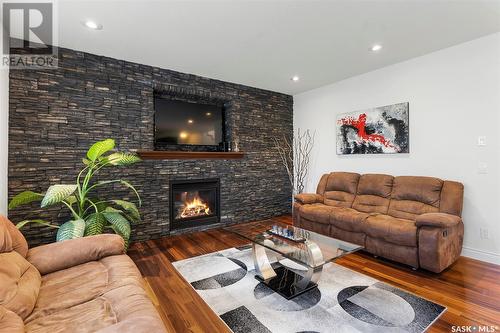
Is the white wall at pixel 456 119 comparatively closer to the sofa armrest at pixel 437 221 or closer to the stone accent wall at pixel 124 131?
the sofa armrest at pixel 437 221

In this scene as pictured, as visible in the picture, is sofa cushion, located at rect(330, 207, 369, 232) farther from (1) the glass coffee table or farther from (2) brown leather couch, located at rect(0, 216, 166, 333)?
(2) brown leather couch, located at rect(0, 216, 166, 333)

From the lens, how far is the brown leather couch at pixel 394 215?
2.49 metres

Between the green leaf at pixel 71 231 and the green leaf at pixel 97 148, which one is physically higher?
the green leaf at pixel 97 148

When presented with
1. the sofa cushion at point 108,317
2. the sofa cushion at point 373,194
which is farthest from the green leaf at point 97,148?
the sofa cushion at point 373,194

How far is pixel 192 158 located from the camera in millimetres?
4020

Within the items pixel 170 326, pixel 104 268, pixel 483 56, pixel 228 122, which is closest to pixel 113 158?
pixel 104 268

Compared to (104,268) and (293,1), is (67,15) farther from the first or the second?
(104,268)

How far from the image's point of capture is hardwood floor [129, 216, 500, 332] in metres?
1.81

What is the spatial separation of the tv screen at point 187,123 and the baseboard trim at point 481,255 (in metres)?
3.85

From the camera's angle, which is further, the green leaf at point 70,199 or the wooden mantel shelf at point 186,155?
the wooden mantel shelf at point 186,155

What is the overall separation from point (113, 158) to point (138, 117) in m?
1.00

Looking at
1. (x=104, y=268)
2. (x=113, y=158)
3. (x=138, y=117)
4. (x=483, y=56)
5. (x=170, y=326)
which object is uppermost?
(x=483, y=56)

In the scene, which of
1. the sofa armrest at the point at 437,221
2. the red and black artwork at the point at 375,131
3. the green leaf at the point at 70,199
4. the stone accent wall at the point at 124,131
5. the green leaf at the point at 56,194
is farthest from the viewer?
the red and black artwork at the point at 375,131

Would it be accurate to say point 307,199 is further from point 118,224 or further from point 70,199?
point 70,199
